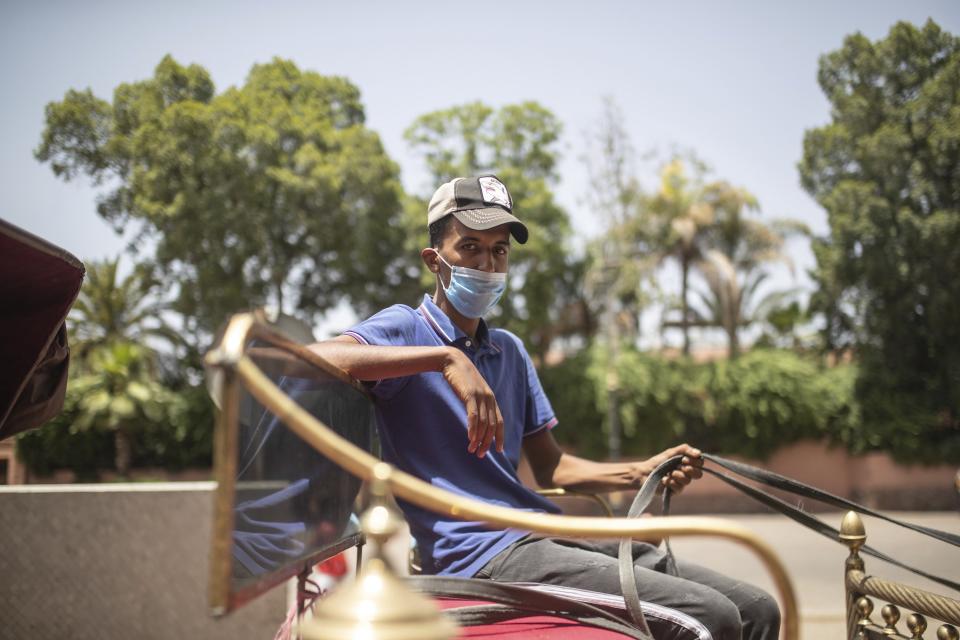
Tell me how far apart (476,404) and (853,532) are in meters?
1.35

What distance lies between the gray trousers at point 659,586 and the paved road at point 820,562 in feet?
0.74

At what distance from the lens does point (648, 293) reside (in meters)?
25.8

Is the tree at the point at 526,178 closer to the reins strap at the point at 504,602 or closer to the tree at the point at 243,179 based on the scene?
the tree at the point at 243,179

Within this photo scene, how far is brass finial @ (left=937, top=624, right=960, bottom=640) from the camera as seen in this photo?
1994mm


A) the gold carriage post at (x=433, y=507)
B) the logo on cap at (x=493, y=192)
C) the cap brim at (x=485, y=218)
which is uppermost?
the logo on cap at (x=493, y=192)

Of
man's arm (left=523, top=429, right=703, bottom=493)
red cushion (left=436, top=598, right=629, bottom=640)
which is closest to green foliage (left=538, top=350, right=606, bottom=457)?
man's arm (left=523, top=429, right=703, bottom=493)

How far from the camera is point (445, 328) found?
258 centimetres

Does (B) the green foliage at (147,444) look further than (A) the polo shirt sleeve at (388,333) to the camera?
Yes

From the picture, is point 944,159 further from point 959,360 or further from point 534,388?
point 534,388

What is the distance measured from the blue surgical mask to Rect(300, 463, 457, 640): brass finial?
1.41m

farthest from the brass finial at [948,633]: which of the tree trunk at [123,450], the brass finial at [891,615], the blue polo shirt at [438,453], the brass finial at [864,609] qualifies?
the tree trunk at [123,450]

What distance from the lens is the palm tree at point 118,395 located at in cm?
2302

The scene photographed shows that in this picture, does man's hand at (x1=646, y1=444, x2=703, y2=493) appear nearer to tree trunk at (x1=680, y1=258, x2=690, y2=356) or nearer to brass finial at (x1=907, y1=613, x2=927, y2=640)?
brass finial at (x1=907, y1=613, x2=927, y2=640)

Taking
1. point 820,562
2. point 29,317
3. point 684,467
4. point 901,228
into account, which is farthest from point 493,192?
point 901,228
